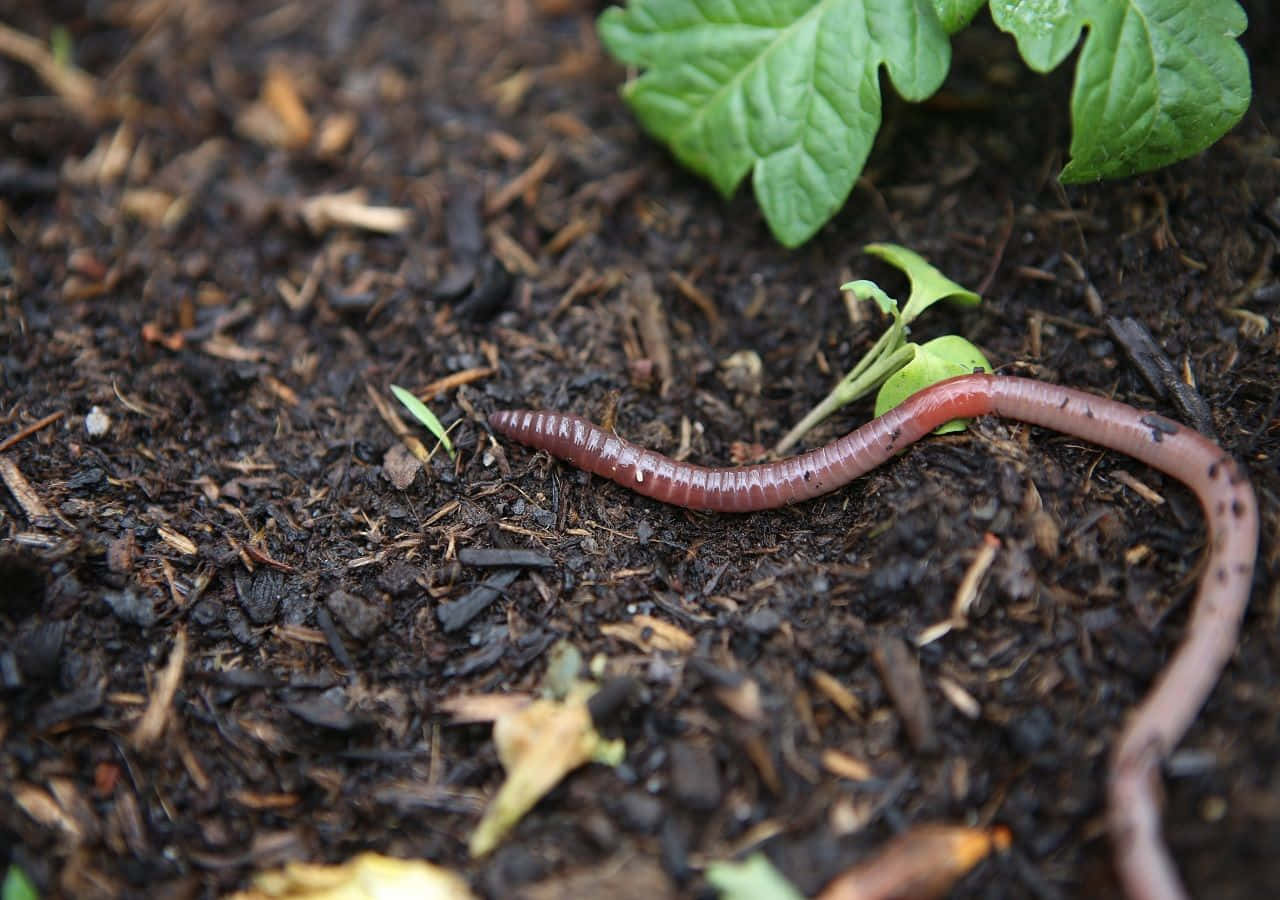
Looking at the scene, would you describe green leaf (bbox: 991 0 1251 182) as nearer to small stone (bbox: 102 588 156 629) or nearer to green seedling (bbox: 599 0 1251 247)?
green seedling (bbox: 599 0 1251 247)

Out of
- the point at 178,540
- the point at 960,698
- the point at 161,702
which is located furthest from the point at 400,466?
the point at 960,698

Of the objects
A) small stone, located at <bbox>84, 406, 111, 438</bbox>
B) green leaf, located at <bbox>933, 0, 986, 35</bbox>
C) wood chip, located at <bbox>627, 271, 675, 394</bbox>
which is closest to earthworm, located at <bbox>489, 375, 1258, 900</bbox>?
wood chip, located at <bbox>627, 271, 675, 394</bbox>

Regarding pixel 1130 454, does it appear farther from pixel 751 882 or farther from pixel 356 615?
pixel 356 615

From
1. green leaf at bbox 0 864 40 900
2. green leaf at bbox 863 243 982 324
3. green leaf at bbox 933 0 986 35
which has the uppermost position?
green leaf at bbox 933 0 986 35

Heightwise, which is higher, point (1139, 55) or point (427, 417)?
point (1139, 55)

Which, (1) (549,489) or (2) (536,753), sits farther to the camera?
(1) (549,489)

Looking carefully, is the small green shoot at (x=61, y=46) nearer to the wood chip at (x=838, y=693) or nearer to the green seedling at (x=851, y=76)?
the green seedling at (x=851, y=76)

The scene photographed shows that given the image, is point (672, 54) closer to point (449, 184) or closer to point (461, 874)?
point (449, 184)

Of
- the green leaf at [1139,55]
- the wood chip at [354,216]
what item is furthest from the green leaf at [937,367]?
the wood chip at [354,216]
